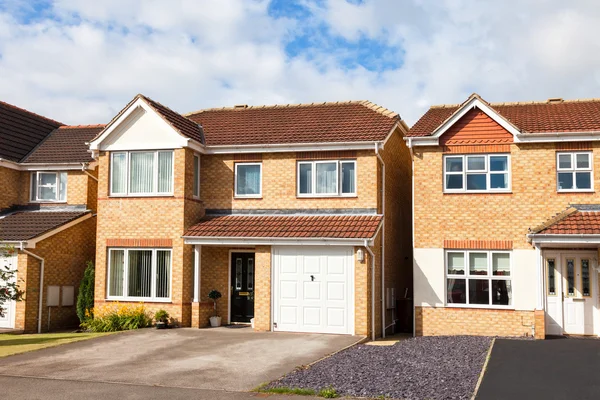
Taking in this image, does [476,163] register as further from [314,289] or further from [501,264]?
[314,289]

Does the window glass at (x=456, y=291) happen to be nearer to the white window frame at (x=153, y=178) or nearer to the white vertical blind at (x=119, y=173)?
the white window frame at (x=153, y=178)

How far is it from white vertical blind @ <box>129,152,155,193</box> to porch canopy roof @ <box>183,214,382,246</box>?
2.05 metres

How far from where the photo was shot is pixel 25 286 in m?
19.8

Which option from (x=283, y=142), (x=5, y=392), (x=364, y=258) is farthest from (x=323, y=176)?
(x=5, y=392)

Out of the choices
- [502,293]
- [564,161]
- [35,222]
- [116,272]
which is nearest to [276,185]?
[116,272]

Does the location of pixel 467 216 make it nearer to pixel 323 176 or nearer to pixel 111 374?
pixel 323 176

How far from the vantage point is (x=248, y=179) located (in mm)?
20656

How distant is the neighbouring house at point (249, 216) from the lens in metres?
18.6

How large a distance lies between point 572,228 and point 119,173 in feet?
44.2

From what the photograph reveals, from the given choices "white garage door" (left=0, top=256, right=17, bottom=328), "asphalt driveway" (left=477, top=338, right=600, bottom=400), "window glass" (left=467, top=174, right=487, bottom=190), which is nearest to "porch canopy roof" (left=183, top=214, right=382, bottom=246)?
"window glass" (left=467, top=174, right=487, bottom=190)

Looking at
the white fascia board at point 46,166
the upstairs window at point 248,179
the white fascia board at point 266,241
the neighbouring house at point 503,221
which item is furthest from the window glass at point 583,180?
the white fascia board at point 46,166

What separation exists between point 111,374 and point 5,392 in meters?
2.04

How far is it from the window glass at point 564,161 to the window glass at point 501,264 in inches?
116

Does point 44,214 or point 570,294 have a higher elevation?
point 44,214
